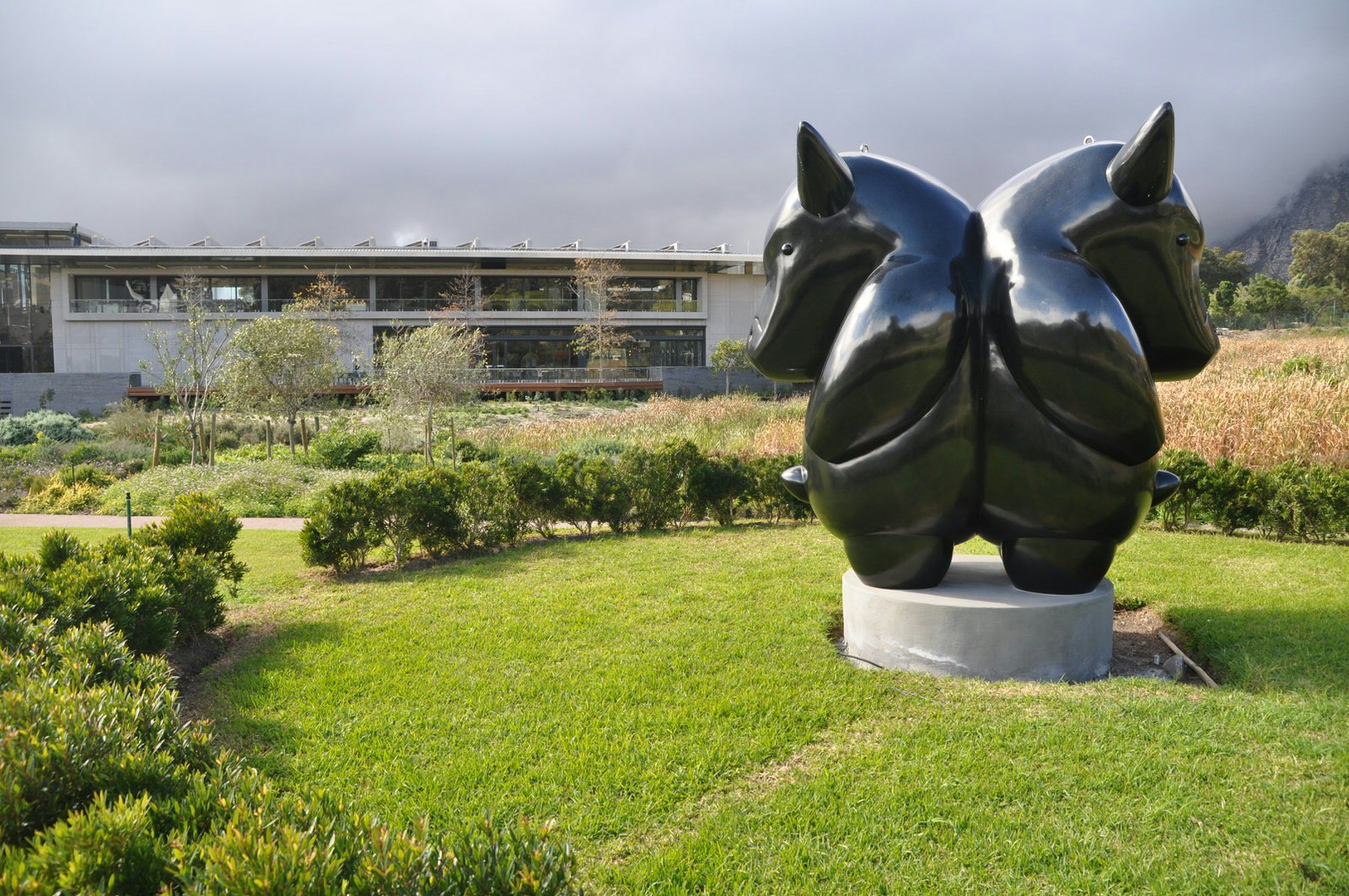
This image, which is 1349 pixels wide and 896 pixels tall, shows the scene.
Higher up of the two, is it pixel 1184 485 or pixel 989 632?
pixel 1184 485

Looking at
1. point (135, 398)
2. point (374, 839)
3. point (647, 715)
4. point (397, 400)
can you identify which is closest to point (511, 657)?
point (647, 715)

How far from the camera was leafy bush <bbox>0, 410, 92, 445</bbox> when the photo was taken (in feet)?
82.2

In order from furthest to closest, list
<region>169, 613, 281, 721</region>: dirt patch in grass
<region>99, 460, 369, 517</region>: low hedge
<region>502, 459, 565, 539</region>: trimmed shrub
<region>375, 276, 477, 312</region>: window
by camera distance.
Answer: <region>375, 276, 477, 312</region>: window < <region>99, 460, 369, 517</region>: low hedge < <region>502, 459, 565, 539</region>: trimmed shrub < <region>169, 613, 281, 721</region>: dirt patch in grass

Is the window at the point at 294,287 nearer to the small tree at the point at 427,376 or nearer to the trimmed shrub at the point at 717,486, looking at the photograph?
the small tree at the point at 427,376

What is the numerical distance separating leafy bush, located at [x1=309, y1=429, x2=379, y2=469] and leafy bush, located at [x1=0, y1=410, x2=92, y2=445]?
935 centimetres

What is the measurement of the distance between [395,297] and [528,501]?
137 ft

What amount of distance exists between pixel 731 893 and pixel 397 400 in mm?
20089

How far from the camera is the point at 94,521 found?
14.7 m

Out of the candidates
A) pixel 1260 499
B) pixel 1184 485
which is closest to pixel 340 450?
pixel 1184 485

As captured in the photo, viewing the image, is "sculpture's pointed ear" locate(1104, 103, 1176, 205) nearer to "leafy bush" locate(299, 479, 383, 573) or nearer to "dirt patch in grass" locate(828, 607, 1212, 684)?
"dirt patch in grass" locate(828, 607, 1212, 684)

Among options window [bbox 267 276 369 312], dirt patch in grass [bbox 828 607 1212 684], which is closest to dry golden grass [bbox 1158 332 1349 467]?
dirt patch in grass [bbox 828 607 1212 684]

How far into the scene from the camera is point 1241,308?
5509 centimetres

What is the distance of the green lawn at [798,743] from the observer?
3.60m

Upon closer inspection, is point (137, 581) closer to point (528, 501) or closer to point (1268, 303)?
point (528, 501)
